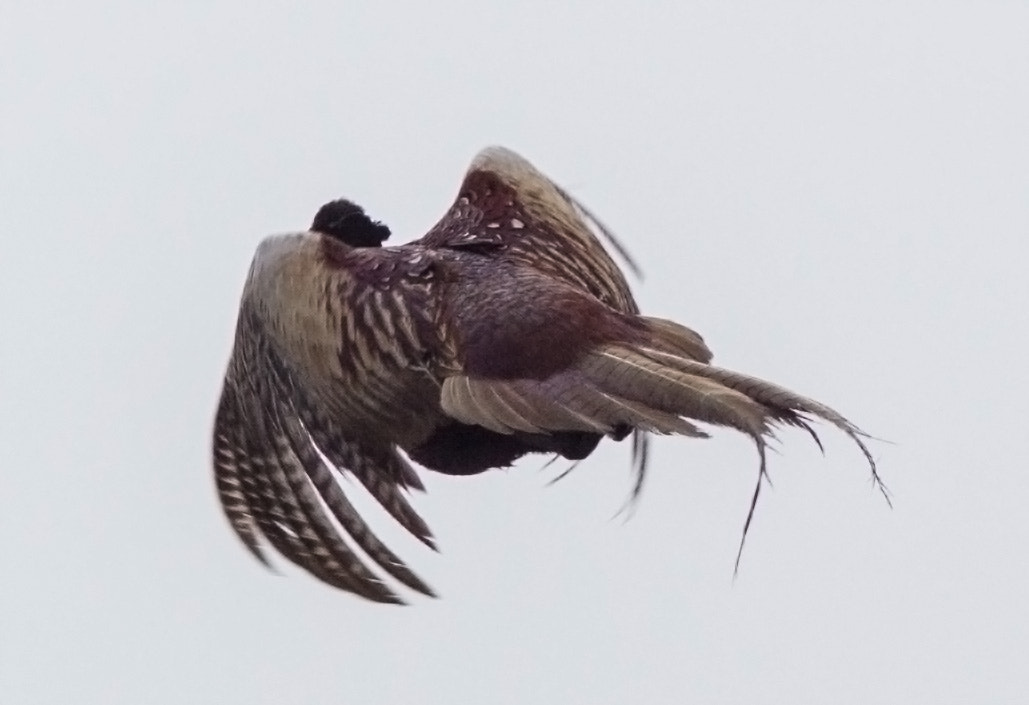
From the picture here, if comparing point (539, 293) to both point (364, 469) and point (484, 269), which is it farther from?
point (364, 469)

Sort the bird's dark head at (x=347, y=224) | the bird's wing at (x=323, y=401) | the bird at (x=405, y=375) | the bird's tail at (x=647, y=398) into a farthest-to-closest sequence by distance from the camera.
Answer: the bird's dark head at (x=347, y=224) < the bird's wing at (x=323, y=401) < the bird at (x=405, y=375) < the bird's tail at (x=647, y=398)

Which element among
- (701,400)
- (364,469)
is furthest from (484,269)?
(701,400)

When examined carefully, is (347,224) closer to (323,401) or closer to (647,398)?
(323,401)

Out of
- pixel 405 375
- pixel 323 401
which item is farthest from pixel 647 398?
pixel 323 401

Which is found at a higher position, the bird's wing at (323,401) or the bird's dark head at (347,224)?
the bird's dark head at (347,224)

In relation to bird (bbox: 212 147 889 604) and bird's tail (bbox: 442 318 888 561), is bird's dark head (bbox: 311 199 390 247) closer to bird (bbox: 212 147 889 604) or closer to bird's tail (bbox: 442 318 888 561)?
bird (bbox: 212 147 889 604)

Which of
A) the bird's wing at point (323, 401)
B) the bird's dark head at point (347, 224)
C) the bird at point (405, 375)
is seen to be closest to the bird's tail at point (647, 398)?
the bird at point (405, 375)

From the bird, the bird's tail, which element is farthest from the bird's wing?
the bird's tail

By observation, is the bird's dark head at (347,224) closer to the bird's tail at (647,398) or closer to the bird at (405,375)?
the bird at (405,375)
